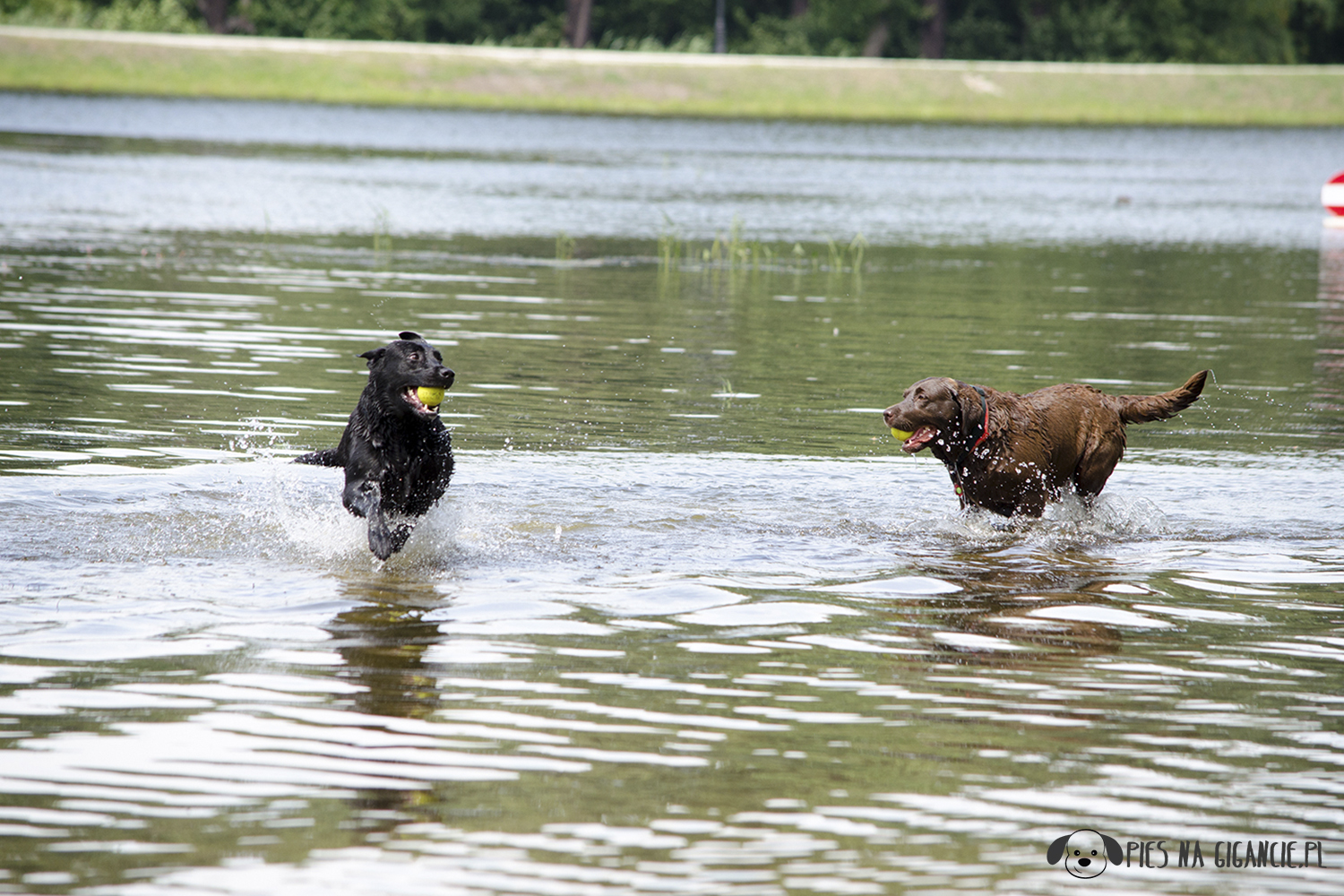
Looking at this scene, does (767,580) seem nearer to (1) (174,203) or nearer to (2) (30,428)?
(2) (30,428)

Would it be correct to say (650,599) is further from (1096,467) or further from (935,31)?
(935,31)

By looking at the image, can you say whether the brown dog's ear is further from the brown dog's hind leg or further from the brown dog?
the brown dog's hind leg

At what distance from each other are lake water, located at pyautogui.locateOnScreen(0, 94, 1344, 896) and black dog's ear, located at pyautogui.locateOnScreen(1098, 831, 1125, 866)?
0.13 feet

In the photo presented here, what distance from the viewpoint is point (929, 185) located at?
33781 mm

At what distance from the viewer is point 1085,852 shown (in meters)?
4.75

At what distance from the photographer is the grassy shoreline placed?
51.1 metres

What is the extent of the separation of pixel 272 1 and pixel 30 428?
196 feet

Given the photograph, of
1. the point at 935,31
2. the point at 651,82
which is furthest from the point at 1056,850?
the point at 935,31

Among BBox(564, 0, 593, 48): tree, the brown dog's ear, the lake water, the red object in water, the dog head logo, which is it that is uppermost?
BBox(564, 0, 593, 48): tree

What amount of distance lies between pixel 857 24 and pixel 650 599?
70256 mm

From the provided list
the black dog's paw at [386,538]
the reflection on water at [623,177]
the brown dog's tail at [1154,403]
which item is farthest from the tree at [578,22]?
the black dog's paw at [386,538]

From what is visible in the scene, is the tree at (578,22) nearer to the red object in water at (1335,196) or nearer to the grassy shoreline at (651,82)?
the grassy shoreline at (651,82)

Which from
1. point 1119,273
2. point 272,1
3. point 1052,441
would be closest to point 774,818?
point 1052,441

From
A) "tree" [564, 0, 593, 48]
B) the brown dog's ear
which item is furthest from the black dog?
"tree" [564, 0, 593, 48]
